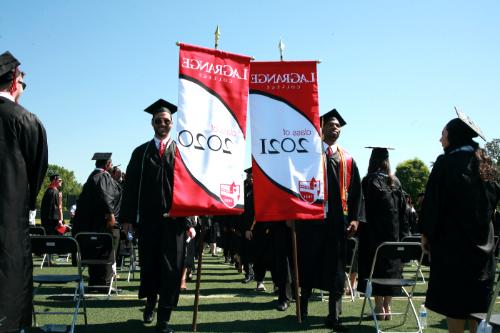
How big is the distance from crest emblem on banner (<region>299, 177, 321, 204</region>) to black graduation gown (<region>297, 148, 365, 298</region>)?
0.43 meters

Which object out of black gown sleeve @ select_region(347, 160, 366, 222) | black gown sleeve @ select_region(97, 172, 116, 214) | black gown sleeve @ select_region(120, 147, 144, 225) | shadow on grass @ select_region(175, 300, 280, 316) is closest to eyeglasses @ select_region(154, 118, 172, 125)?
black gown sleeve @ select_region(120, 147, 144, 225)

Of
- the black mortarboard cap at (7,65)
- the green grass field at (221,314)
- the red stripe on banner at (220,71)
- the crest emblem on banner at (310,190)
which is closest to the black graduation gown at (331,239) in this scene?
the crest emblem on banner at (310,190)

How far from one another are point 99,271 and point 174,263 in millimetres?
3756

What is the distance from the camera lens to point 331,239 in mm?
6523

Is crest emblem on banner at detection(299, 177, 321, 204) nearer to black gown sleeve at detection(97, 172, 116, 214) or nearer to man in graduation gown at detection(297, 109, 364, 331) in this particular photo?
man in graduation gown at detection(297, 109, 364, 331)

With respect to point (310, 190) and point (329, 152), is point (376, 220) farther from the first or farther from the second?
point (310, 190)

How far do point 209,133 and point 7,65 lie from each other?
7.72ft

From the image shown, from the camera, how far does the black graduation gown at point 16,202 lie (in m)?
3.46

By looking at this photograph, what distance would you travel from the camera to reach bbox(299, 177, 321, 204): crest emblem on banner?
20.3 feet

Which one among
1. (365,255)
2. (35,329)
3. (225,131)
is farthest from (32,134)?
(365,255)

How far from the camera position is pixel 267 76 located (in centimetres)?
627

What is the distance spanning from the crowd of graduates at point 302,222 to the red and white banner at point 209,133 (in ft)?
1.15

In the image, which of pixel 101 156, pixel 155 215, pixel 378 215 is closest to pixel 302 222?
pixel 378 215

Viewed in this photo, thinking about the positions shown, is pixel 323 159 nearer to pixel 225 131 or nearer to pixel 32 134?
pixel 225 131
